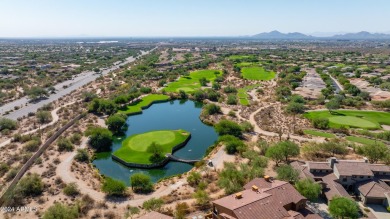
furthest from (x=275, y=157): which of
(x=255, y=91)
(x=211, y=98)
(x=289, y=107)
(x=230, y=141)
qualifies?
(x=255, y=91)

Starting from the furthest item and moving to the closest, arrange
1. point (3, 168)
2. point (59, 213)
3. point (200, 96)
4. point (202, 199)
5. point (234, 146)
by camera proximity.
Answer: point (200, 96) < point (234, 146) < point (3, 168) < point (202, 199) < point (59, 213)

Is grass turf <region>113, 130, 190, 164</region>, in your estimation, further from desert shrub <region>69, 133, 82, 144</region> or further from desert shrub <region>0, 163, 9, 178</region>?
desert shrub <region>0, 163, 9, 178</region>

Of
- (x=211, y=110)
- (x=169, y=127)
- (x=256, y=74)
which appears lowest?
(x=169, y=127)

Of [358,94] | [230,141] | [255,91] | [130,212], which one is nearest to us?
[130,212]

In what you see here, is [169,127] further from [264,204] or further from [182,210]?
[264,204]

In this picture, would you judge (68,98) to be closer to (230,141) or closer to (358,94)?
(230,141)

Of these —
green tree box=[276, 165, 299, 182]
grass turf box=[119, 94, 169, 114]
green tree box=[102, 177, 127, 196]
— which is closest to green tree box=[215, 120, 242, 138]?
green tree box=[276, 165, 299, 182]

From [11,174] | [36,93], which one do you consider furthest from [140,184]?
[36,93]
